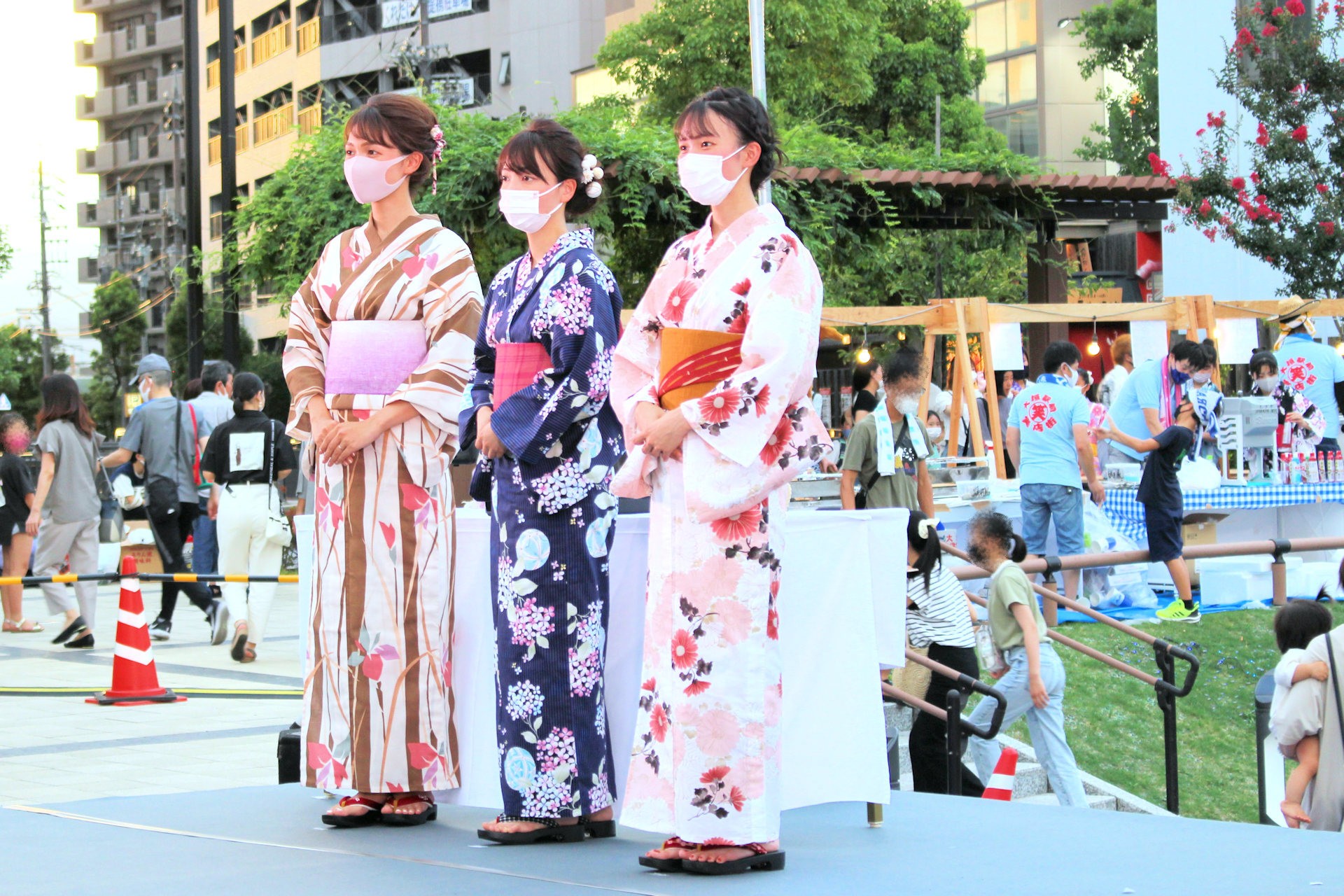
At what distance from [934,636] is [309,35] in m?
40.3

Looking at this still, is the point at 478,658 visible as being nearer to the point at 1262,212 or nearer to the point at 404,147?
Answer: the point at 404,147

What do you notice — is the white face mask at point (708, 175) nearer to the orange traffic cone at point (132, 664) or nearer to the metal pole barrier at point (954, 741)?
the metal pole barrier at point (954, 741)

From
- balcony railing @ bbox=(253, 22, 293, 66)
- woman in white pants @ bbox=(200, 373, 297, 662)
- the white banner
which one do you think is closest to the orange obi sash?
woman in white pants @ bbox=(200, 373, 297, 662)

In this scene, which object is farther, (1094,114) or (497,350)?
(1094,114)

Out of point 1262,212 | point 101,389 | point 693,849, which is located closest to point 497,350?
point 693,849

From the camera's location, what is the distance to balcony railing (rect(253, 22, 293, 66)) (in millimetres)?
44469

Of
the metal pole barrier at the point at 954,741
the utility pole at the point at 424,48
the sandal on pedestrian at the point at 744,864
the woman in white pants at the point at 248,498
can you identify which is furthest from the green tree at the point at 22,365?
the sandal on pedestrian at the point at 744,864

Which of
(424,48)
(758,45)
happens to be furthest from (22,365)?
(758,45)

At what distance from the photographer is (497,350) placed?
3.69 meters

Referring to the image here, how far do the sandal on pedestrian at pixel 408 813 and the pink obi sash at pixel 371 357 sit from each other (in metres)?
1.03

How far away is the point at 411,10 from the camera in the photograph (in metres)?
38.8

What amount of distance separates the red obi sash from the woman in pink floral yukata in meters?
0.30

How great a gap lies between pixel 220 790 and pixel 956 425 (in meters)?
10.8

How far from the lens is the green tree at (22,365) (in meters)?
42.8
